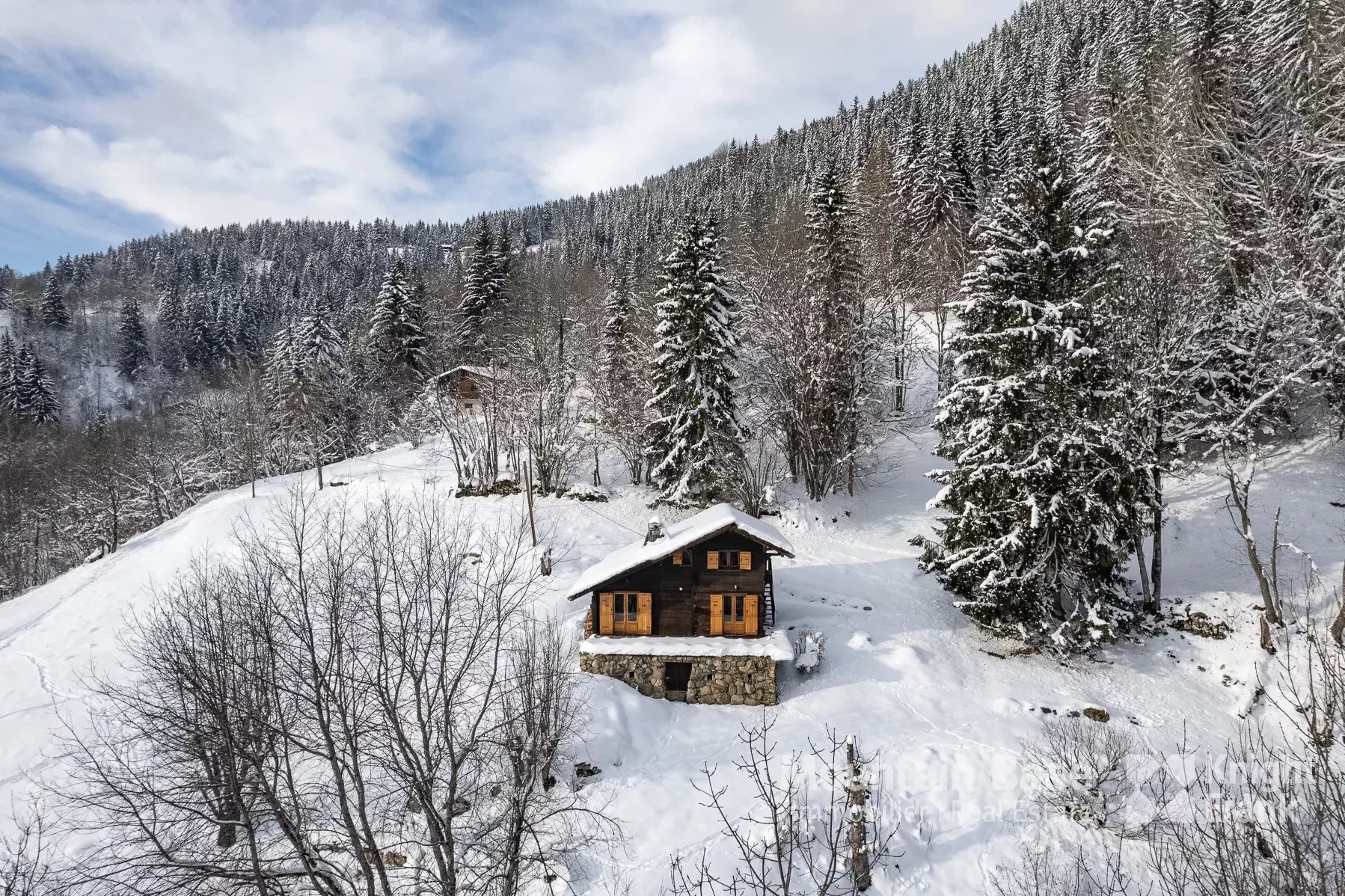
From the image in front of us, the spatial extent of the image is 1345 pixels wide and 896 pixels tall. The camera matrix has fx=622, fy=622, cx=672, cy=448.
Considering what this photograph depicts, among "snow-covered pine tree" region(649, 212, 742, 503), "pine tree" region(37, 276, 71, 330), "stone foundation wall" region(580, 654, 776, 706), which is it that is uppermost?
"pine tree" region(37, 276, 71, 330)

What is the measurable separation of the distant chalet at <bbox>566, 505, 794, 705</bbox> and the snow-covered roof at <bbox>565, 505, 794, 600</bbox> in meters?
0.04

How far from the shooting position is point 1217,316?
1069 inches

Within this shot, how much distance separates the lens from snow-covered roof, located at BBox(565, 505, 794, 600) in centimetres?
2056

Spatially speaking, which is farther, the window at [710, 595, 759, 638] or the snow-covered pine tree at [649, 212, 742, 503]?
the snow-covered pine tree at [649, 212, 742, 503]

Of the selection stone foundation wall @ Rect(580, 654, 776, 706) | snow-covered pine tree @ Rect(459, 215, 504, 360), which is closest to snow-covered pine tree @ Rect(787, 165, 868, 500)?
stone foundation wall @ Rect(580, 654, 776, 706)

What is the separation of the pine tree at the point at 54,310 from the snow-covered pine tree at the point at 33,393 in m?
39.0

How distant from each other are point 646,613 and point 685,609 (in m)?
1.36

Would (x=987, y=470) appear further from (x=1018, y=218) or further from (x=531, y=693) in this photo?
(x=531, y=693)

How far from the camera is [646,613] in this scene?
21219mm

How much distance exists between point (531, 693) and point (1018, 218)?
68.2 feet

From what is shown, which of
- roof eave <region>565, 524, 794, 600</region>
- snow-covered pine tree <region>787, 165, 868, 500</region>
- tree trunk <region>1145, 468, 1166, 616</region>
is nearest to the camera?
roof eave <region>565, 524, 794, 600</region>

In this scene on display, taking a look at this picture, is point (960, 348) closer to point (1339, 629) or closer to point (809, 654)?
point (809, 654)

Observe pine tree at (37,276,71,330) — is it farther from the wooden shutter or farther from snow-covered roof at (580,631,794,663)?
the wooden shutter

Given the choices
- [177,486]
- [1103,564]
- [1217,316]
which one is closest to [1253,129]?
[1217,316]
